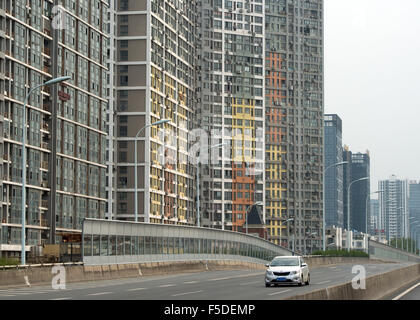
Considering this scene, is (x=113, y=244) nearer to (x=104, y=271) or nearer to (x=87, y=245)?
(x=104, y=271)

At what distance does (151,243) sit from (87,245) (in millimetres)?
12779

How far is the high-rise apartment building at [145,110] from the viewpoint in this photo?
139 m

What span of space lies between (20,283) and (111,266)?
1087 centimetres

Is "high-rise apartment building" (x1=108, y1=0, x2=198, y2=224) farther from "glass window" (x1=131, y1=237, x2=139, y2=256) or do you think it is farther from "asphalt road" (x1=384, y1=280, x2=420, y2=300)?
"asphalt road" (x1=384, y1=280, x2=420, y2=300)

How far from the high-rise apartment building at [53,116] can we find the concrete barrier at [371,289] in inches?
2233

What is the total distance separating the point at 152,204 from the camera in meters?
140

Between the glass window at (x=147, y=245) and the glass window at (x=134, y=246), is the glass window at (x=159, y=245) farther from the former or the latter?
the glass window at (x=134, y=246)

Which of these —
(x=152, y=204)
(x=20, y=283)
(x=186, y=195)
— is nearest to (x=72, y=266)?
(x=20, y=283)

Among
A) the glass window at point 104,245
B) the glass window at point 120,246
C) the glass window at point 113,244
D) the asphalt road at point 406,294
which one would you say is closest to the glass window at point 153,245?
A: the glass window at point 120,246

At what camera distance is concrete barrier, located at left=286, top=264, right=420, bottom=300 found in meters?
19.4

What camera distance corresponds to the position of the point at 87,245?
4753 centimetres

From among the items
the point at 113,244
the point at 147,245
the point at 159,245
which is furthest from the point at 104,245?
the point at 159,245

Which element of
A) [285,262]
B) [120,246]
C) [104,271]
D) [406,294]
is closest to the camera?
[406,294]
